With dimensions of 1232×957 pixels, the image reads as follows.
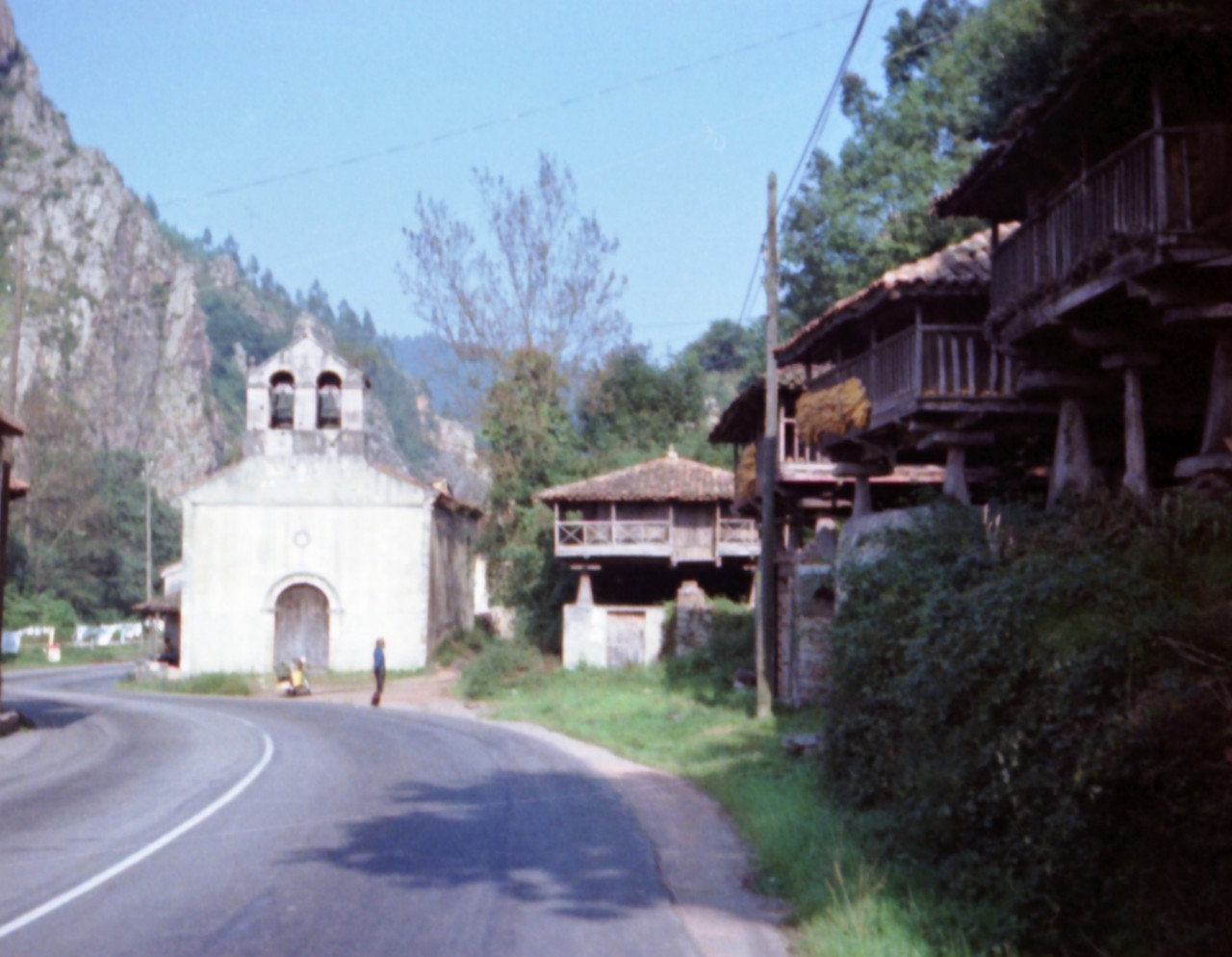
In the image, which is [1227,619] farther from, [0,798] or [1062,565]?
[0,798]

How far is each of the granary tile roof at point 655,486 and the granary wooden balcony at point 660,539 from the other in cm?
79

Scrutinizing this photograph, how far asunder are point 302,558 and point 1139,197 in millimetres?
33594

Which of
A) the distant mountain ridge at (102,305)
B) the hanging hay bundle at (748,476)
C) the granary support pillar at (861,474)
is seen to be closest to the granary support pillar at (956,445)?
the granary support pillar at (861,474)

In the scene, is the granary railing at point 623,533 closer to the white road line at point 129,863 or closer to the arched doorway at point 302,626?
the arched doorway at point 302,626

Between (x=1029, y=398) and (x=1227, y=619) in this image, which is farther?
(x=1029, y=398)

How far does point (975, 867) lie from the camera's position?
25.3ft

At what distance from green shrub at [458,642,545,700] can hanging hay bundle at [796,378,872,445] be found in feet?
51.3

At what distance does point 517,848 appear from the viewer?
34.1 ft

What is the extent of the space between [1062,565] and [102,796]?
10.7 meters

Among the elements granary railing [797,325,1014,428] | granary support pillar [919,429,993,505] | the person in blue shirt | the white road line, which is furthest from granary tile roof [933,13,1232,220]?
the person in blue shirt

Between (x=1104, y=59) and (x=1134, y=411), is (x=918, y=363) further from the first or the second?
(x=1104, y=59)

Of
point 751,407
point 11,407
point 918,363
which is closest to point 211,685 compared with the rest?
point 11,407

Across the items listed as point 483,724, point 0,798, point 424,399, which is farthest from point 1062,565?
point 424,399

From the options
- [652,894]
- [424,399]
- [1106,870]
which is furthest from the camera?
[424,399]
